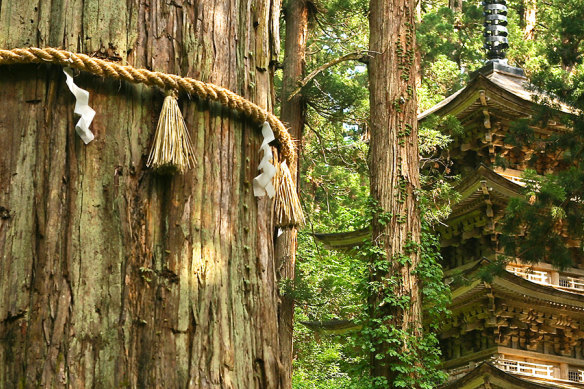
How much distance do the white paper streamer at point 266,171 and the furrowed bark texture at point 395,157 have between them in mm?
9241

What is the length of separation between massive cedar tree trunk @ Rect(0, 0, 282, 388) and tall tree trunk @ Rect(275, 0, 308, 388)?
9.08m

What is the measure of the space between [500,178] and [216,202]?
13987mm

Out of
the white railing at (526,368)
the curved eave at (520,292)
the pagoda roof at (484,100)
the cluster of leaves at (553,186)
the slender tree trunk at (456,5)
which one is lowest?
the white railing at (526,368)

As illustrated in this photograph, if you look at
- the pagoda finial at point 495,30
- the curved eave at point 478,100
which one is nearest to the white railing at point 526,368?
the curved eave at point 478,100

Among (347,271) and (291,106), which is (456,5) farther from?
(291,106)

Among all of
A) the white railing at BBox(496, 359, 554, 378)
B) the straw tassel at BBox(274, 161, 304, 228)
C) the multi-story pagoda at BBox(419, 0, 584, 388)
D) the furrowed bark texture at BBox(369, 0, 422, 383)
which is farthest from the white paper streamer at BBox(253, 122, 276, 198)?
the white railing at BBox(496, 359, 554, 378)

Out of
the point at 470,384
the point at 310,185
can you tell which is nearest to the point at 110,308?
the point at 470,384

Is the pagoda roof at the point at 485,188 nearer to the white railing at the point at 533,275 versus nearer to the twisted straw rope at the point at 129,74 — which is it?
the white railing at the point at 533,275

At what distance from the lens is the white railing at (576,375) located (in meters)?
15.9

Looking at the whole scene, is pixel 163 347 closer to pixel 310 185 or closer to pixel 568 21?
pixel 568 21

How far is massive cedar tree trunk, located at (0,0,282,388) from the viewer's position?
1.72m

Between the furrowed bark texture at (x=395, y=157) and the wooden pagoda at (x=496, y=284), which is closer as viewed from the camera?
the furrowed bark texture at (x=395, y=157)

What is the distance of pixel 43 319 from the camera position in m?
1.71

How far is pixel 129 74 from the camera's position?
73.0 inches
